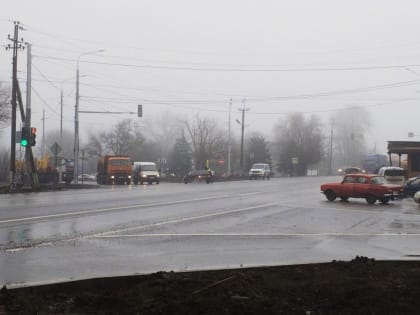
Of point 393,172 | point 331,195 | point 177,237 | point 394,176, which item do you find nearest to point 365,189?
point 331,195

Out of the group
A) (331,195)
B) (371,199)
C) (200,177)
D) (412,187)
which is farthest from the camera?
(200,177)

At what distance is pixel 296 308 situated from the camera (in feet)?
19.7

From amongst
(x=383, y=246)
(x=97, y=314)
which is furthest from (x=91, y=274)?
(x=383, y=246)

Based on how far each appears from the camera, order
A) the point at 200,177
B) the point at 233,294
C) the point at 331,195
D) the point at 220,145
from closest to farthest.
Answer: the point at 233,294 < the point at 331,195 < the point at 200,177 < the point at 220,145

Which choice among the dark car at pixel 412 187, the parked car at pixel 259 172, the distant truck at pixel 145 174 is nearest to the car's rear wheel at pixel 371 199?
the dark car at pixel 412 187

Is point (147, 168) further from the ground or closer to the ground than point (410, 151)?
closer to the ground

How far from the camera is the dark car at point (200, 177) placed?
55.7 metres

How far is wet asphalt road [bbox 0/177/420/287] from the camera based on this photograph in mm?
9258

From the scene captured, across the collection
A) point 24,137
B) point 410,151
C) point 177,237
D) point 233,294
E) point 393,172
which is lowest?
point 177,237

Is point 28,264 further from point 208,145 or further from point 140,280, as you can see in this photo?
point 208,145

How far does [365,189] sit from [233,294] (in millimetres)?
21350

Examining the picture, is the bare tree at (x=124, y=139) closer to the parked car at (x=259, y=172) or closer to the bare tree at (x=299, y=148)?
the bare tree at (x=299, y=148)

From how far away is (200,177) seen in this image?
5681 cm

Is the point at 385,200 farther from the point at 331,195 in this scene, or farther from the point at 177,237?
the point at 177,237
